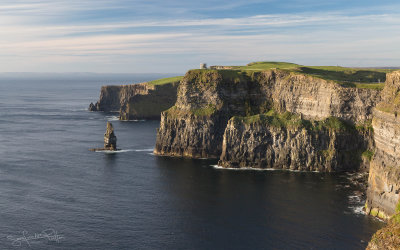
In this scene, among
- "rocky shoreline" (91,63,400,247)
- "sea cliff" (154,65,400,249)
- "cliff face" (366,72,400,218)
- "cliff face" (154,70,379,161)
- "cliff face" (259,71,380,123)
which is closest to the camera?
"cliff face" (366,72,400,218)

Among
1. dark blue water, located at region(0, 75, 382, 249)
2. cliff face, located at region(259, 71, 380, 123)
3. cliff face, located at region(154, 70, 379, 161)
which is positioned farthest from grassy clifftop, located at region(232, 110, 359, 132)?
dark blue water, located at region(0, 75, 382, 249)

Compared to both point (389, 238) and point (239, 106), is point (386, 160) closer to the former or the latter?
point (389, 238)

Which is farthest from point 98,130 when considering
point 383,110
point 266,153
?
point 383,110

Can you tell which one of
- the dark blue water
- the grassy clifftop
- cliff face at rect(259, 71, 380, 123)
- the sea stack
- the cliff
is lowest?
the dark blue water

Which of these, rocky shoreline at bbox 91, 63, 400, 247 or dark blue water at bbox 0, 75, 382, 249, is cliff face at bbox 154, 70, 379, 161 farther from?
dark blue water at bbox 0, 75, 382, 249

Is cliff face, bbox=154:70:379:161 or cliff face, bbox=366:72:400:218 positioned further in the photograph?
cliff face, bbox=154:70:379:161

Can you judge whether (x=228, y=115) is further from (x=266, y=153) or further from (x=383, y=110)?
(x=383, y=110)
